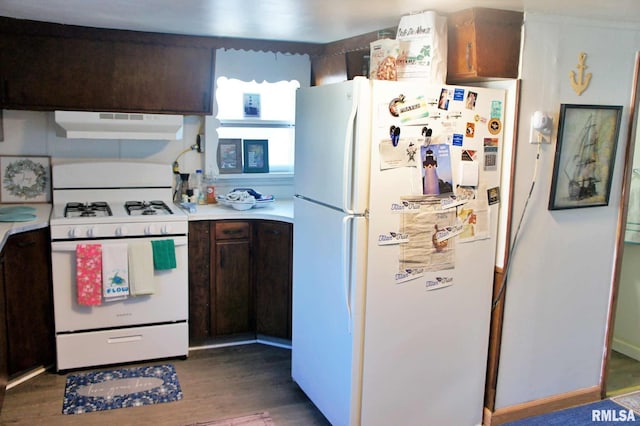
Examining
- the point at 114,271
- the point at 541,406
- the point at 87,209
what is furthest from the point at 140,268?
the point at 541,406

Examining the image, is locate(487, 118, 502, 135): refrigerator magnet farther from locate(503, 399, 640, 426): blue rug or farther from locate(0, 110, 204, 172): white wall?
locate(0, 110, 204, 172): white wall

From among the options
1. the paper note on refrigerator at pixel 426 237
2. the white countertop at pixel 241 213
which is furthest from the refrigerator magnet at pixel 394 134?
Result: the white countertop at pixel 241 213

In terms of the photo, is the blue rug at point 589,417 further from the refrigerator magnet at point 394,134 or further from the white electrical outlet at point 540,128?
the refrigerator magnet at point 394,134

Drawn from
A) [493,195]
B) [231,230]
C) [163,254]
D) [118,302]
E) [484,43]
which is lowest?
[118,302]

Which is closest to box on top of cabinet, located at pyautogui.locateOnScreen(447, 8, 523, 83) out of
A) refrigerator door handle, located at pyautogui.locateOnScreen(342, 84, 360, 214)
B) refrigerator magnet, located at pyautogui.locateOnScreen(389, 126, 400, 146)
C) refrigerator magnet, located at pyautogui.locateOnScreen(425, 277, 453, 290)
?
refrigerator magnet, located at pyautogui.locateOnScreen(389, 126, 400, 146)

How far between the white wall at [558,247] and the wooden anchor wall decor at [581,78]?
26mm

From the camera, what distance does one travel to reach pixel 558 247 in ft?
9.77

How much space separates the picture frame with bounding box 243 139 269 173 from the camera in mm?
4312

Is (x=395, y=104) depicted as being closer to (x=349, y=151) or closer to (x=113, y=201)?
(x=349, y=151)

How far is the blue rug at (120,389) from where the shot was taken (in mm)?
3107

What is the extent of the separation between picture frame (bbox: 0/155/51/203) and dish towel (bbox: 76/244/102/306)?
2.67 feet

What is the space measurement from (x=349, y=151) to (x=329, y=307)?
0.81m

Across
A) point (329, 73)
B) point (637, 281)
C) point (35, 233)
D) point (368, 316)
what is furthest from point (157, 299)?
point (637, 281)

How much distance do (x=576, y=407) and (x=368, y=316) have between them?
1.53m
